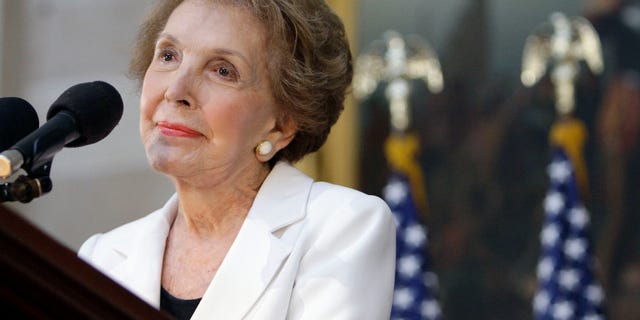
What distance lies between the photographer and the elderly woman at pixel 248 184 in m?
2.51

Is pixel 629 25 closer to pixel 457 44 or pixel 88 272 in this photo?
pixel 457 44

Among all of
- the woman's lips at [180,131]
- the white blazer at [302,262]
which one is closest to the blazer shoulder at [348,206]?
the white blazer at [302,262]

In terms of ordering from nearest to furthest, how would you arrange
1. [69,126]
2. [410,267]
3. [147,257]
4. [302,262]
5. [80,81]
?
1. [69,126]
2. [302,262]
3. [147,257]
4. [410,267]
5. [80,81]

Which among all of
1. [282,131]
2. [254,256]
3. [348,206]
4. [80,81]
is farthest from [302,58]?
[80,81]

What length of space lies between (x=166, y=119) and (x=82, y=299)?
1.34 meters

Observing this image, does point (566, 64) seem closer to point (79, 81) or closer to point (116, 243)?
point (79, 81)

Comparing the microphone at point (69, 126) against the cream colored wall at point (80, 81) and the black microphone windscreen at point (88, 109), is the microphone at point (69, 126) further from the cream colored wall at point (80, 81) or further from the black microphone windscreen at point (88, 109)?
the cream colored wall at point (80, 81)

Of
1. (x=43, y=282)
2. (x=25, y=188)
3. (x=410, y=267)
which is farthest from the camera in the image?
(x=410, y=267)

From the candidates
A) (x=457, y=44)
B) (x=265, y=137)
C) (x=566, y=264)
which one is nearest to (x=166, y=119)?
(x=265, y=137)

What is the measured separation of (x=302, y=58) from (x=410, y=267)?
4939 mm

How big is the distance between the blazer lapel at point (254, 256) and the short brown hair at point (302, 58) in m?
0.23

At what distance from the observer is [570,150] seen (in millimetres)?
7277

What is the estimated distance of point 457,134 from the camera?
787 centimetres

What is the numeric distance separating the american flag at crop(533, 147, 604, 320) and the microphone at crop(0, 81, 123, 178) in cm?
538
